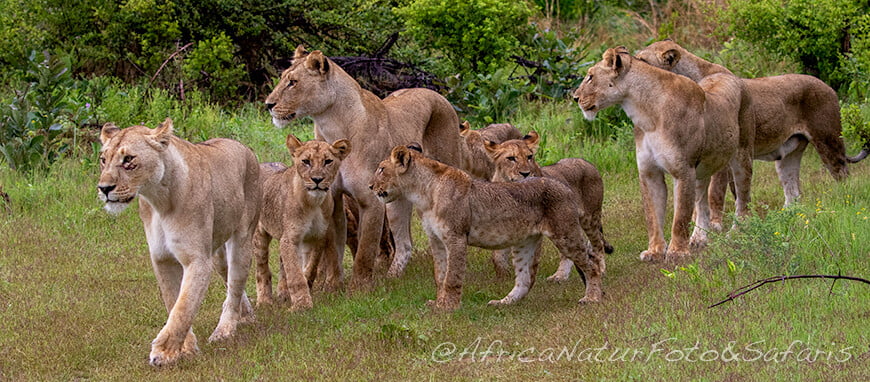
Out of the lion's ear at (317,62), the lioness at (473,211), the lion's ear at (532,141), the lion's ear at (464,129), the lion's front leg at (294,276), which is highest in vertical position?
the lion's ear at (317,62)

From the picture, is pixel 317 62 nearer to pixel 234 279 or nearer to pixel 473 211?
pixel 473 211

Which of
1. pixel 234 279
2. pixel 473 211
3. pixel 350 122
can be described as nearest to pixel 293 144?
pixel 350 122

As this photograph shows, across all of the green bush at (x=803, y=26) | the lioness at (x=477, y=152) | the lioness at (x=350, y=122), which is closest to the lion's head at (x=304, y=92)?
the lioness at (x=350, y=122)

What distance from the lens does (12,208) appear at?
12.3 m

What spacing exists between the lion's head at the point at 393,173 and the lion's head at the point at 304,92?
3.73ft

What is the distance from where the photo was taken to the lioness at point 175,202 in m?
6.94

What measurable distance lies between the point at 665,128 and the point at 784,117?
219 centimetres

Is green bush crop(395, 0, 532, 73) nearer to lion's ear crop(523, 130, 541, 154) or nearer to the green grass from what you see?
the green grass

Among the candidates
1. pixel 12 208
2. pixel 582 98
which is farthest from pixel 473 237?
pixel 12 208

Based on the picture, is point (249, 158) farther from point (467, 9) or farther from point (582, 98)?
point (467, 9)

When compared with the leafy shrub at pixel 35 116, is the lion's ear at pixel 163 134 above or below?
above

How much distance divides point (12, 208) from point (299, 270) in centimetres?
469

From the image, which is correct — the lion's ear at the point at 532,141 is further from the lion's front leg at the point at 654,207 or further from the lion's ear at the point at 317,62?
the lion's ear at the point at 317,62

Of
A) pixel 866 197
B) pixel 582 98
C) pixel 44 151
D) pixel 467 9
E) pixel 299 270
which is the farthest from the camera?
pixel 467 9
